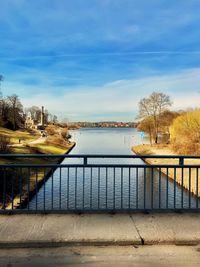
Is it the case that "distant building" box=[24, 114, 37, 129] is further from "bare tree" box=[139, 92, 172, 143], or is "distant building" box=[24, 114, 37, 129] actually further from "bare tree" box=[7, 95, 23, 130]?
"bare tree" box=[139, 92, 172, 143]

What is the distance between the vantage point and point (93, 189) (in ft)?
63.3

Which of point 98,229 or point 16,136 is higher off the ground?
point 98,229

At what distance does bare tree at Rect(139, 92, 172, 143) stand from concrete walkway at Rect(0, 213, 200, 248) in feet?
175

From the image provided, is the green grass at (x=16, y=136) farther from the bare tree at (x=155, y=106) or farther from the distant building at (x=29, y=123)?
the distant building at (x=29, y=123)

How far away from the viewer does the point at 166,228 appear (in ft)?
17.0

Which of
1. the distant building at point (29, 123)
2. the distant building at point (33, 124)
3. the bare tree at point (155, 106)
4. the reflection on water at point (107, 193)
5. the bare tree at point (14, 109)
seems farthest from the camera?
the distant building at point (29, 123)

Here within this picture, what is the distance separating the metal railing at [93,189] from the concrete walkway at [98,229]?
0.30 meters

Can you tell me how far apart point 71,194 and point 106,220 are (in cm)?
1321

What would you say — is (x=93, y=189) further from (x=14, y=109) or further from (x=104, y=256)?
(x=14, y=109)

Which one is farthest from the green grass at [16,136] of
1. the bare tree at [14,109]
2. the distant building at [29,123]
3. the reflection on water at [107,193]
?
the reflection on water at [107,193]

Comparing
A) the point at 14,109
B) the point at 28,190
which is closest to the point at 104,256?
the point at 28,190

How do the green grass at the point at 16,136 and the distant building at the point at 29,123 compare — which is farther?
the distant building at the point at 29,123

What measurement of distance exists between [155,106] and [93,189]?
136 ft

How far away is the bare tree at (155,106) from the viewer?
5838cm
